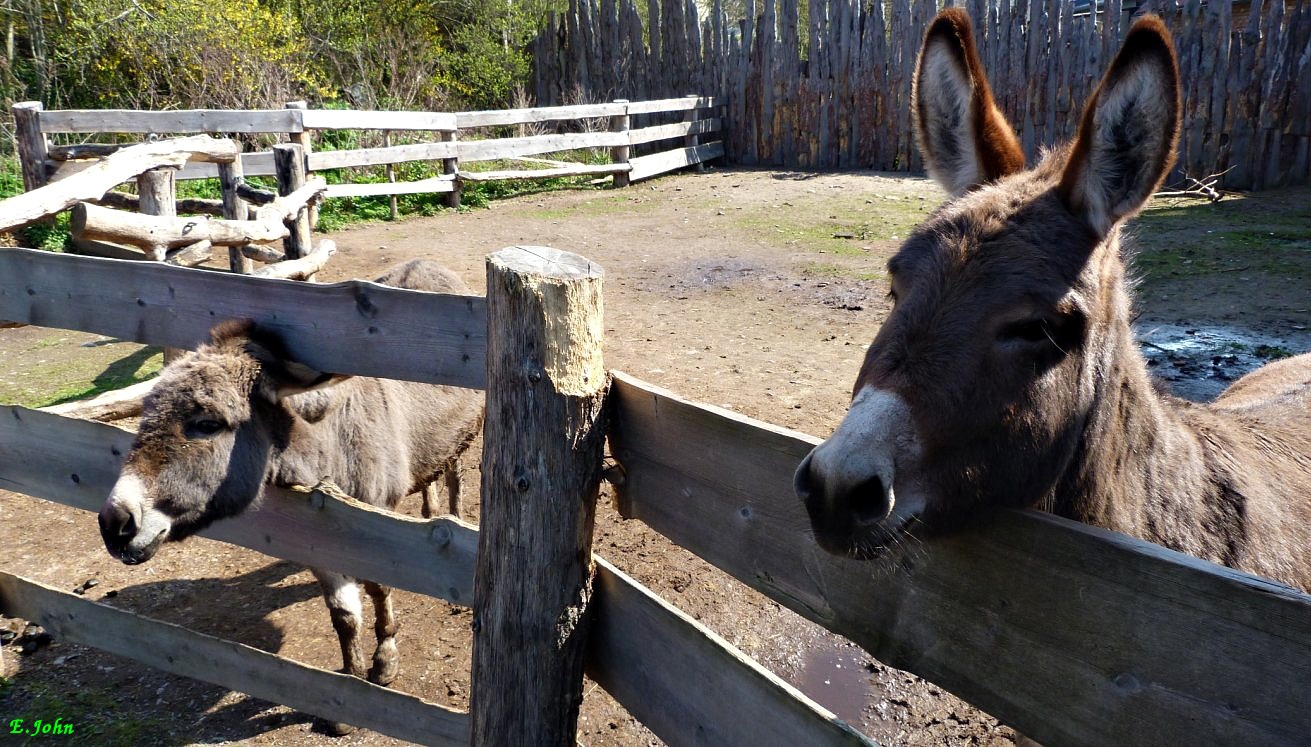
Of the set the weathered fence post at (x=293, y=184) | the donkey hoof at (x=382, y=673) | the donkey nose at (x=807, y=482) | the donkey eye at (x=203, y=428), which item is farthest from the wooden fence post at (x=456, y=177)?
the donkey nose at (x=807, y=482)

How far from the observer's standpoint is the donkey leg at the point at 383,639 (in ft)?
12.5

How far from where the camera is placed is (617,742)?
3396mm

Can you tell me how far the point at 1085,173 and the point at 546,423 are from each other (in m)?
1.38

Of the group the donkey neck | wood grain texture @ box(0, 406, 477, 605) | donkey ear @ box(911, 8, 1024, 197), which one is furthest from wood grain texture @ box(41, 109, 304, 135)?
the donkey neck

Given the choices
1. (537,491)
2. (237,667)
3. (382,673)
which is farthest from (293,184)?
(537,491)

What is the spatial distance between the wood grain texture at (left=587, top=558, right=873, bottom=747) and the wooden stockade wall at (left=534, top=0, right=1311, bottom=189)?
13352 millimetres

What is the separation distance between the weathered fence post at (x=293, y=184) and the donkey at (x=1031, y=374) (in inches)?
268

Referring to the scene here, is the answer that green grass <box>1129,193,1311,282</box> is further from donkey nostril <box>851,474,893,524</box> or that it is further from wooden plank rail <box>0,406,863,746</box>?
donkey nostril <box>851,474,893,524</box>

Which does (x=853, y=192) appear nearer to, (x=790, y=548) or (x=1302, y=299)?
(x=1302, y=299)

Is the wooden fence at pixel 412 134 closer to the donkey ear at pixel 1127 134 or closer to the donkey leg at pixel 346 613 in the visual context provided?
the donkey leg at pixel 346 613

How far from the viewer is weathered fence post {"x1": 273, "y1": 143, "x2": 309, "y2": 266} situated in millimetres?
7604

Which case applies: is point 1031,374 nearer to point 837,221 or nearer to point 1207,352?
point 1207,352

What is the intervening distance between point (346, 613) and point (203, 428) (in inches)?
44.4

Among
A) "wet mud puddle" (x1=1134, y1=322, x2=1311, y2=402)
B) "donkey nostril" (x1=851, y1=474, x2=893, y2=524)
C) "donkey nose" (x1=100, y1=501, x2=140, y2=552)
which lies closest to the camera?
"donkey nostril" (x1=851, y1=474, x2=893, y2=524)
